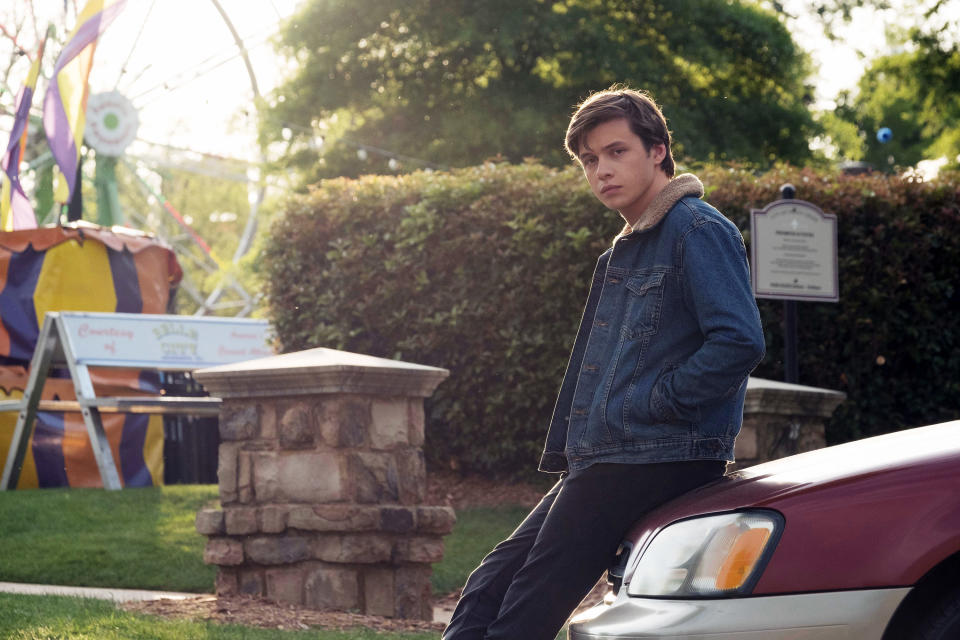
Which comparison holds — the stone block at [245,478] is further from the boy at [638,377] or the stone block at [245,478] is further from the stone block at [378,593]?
the boy at [638,377]

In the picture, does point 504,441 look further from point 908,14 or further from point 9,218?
point 908,14

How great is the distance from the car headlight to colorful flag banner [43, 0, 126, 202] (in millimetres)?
12156

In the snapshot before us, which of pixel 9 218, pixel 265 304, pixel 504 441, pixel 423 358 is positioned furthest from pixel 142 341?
pixel 9 218

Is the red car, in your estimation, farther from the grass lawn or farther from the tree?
the tree

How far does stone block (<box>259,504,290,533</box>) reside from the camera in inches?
234

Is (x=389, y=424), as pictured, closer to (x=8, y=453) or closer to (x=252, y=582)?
(x=252, y=582)

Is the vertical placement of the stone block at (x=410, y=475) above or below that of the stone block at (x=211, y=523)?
above

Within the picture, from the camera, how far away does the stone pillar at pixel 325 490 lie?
5906mm

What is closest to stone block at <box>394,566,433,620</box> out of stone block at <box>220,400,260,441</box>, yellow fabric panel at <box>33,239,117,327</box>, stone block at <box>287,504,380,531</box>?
stone block at <box>287,504,380,531</box>

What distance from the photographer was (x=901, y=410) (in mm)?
9758

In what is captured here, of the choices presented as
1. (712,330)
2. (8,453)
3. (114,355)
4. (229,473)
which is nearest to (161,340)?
(114,355)

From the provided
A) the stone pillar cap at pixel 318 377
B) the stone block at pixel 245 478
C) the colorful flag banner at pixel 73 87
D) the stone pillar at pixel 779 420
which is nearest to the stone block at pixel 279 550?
the stone block at pixel 245 478

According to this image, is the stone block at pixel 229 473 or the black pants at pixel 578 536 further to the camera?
the stone block at pixel 229 473

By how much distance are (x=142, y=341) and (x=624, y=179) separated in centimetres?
906
